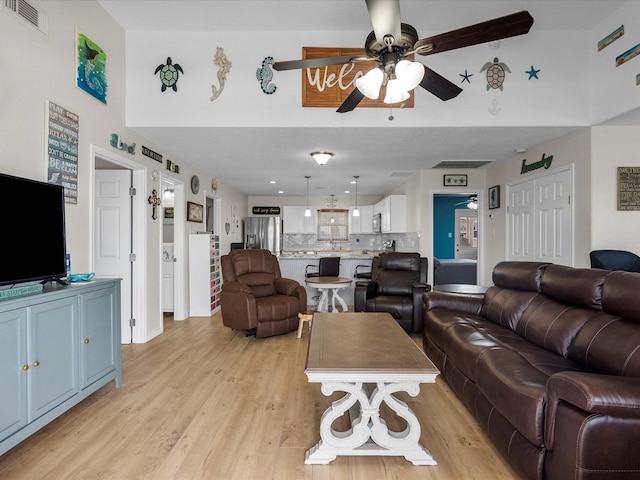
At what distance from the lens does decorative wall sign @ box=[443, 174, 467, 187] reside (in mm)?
5711

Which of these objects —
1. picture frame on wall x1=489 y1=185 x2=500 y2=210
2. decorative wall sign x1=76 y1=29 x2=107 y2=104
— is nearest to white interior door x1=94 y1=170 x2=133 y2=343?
decorative wall sign x1=76 y1=29 x2=107 y2=104

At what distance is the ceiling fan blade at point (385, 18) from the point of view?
162cm

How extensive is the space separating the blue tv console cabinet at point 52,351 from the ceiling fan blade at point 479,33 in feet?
8.74

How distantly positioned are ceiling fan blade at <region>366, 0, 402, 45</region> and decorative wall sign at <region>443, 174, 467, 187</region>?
4.28 metres

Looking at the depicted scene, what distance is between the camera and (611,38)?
3.13 m

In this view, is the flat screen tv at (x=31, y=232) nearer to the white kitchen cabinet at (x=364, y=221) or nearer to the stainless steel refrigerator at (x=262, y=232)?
the stainless steel refrigerator at (x=262, y=232)

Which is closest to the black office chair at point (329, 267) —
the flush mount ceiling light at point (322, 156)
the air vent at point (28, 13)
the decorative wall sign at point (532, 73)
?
the flush mount ceiling light at point (322, 156)

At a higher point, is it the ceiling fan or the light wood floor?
the ceiling fan

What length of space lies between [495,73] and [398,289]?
8.99 ft

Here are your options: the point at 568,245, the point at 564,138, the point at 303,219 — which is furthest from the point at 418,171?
the point at 303,219

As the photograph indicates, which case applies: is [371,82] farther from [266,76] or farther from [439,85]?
[266,76]

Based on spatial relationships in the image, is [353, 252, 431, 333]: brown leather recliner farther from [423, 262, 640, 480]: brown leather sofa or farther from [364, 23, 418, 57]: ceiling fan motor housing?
[364, 23, 418, 57]: ceiling fan motor housing

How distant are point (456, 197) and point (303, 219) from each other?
14.3 ft

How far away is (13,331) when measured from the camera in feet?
5.66
